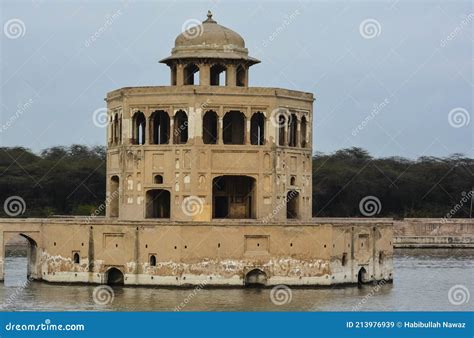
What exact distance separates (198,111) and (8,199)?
2739 centimetres

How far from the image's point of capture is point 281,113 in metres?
50.9

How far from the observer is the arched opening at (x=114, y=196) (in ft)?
176

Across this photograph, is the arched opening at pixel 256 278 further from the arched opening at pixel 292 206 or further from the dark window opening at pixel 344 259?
the arched opening at pixel 292 206

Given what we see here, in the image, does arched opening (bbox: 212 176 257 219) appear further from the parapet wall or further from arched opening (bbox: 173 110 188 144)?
the parapet wall

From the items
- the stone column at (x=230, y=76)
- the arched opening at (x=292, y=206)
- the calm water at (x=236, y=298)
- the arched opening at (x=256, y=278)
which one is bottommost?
the calm water at (x=236, y=298)

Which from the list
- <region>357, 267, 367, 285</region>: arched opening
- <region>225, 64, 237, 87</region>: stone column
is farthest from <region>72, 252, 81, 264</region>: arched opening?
<region>357, 267, 367, 285</region>: arched opening

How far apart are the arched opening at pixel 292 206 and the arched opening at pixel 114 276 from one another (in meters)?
7.43

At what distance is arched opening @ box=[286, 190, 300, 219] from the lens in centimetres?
5272

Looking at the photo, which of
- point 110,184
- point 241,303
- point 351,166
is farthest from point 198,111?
point 351,166

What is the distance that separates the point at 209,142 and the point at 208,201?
2344 mm

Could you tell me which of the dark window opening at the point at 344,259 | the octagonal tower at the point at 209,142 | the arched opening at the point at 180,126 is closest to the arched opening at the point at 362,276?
the dark window opening at the point at 344,259

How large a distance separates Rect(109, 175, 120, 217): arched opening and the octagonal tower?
36mm

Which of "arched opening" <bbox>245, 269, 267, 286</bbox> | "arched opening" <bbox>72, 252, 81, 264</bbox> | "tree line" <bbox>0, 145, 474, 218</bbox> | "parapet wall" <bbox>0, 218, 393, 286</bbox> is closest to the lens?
"parapet wall" <bbox>0, 218, 393, 286</bbox>

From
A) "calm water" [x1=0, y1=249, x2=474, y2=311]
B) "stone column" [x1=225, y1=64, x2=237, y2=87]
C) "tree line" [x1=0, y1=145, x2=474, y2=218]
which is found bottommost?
"calm water" [x1=0, y1=249, x2=474, y2=311]
